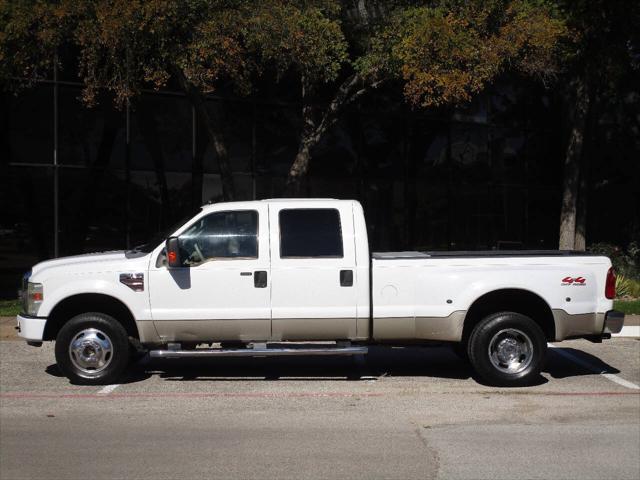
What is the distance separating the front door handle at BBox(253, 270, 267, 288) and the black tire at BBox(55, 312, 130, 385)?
4.96ft

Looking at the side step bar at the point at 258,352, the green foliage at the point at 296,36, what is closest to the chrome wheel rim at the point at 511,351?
the side step bar at the point at 258,352

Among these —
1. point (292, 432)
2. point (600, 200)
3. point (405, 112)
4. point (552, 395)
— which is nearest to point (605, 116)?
point (600, 200)

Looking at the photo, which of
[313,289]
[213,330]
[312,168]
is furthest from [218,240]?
[312,168]

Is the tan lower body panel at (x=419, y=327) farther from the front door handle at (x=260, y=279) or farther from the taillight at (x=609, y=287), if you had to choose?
the taillight at (x=609, y=287)

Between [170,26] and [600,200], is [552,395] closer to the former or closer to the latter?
[170,26]

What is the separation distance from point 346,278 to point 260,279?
0.92 m

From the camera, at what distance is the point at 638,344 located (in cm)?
1170

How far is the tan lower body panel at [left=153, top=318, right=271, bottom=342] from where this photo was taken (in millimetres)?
8328

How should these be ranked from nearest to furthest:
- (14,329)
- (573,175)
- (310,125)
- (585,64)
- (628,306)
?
(14,329), (628,306), (310,125), (585,64), (573,175)

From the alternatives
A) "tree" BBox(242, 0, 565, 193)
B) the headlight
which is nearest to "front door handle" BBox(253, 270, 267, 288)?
the headlight

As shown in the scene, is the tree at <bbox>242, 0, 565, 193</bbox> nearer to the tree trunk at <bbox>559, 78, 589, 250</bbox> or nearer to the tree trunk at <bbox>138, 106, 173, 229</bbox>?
→ the tree trunk at <bbox>559, 78, 589, 250</bbox>

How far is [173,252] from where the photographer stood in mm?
8188

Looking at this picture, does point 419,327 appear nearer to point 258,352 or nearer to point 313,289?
point 313,289

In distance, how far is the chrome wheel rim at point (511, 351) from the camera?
8492 mm
